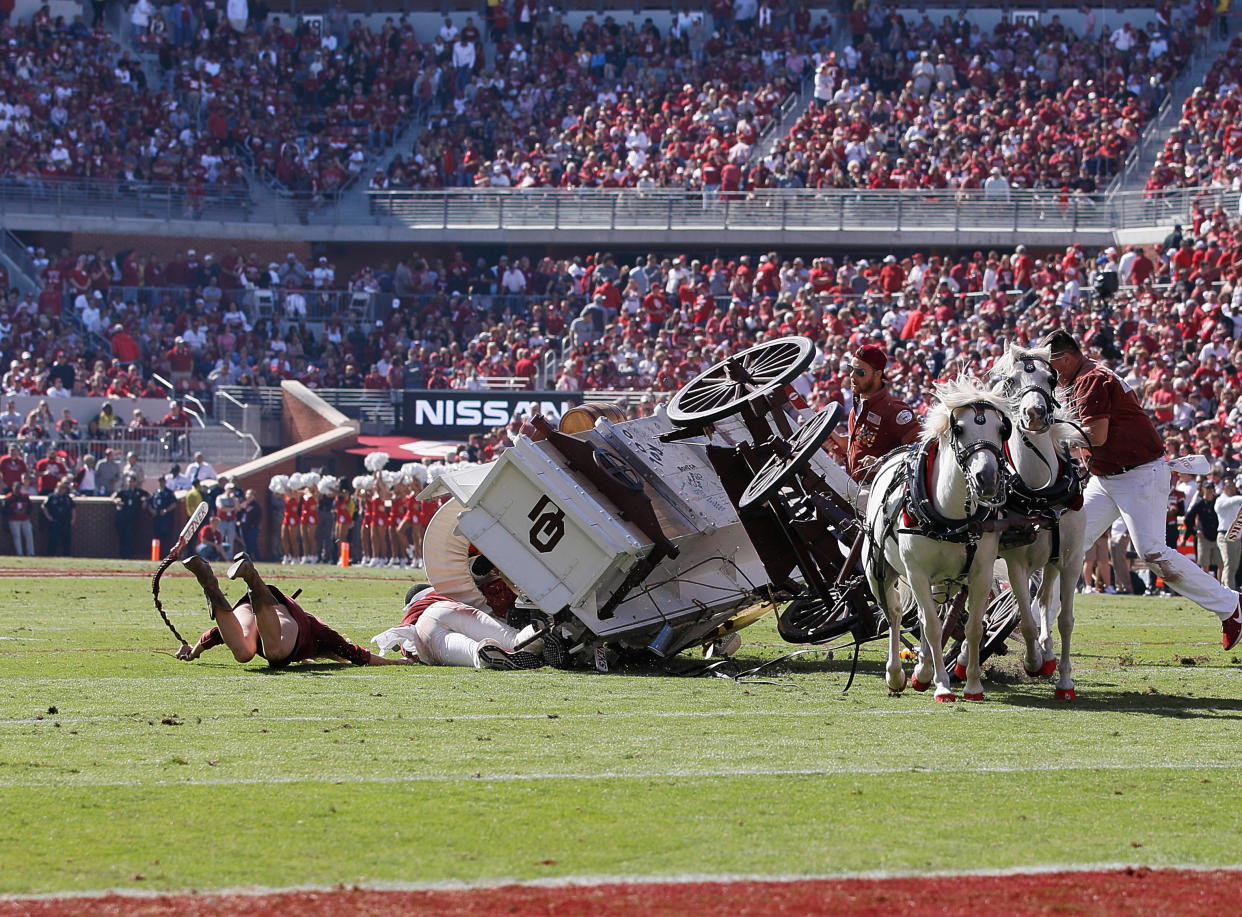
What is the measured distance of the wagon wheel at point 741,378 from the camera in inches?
A: 413

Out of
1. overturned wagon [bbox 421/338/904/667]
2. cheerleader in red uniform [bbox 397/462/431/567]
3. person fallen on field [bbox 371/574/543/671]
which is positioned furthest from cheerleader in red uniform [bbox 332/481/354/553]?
overturned wagon [bbox 421/338/904/667]

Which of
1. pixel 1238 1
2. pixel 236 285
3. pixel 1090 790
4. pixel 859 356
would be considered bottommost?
pixel 236 285

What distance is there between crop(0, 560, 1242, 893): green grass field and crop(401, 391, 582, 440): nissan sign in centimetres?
2105

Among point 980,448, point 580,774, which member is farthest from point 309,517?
point 580,774

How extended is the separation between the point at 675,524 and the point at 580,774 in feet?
14.2

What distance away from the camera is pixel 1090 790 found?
21.7 feet

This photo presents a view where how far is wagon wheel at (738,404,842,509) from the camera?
32.8ft

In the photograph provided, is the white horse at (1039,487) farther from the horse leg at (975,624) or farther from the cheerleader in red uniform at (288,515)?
the cheerleader in red uniform at (288,515)

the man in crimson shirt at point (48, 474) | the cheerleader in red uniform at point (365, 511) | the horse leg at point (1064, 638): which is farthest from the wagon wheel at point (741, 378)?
the man in crimson shirt at point (48, 474)

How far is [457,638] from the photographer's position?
1156 cm

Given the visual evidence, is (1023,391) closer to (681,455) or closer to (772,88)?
(681,455)

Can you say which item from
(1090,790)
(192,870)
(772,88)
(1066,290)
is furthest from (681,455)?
(772,88)

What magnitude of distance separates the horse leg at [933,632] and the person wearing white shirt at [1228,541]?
1058cm

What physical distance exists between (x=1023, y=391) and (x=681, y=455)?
3273 mm
